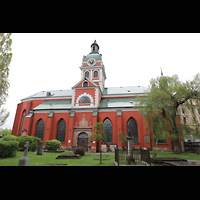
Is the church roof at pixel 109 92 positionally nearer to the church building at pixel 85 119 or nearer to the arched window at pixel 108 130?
the church building at pixel 85 119

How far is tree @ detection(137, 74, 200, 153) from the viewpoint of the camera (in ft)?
55.9

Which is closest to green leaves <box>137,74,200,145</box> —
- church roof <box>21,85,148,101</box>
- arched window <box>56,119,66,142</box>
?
church roof <box>21,85,148,101</box>

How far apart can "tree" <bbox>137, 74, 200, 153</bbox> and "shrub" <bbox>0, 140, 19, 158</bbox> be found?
1674 cm

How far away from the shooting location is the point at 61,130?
83.9 ft

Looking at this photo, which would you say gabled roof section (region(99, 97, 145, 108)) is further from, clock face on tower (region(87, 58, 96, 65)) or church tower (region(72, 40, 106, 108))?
clock face on tower (region(87, 58, 96, 65))

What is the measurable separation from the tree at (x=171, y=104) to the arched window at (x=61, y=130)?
1522cm

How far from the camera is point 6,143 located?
12234mm

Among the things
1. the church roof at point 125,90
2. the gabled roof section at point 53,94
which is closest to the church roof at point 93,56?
the church roof at point 125,90

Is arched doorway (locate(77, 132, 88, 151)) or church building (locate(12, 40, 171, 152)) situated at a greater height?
church building (locate(12, 40, 171, 152))

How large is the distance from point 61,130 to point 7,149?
1356cm

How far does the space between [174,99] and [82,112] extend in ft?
51.8

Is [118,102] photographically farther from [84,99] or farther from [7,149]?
[7,149]
